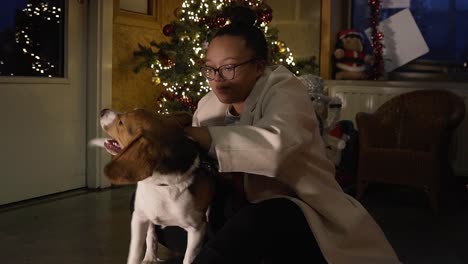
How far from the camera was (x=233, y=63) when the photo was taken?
168 centimetres

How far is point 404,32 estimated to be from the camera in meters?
5.25

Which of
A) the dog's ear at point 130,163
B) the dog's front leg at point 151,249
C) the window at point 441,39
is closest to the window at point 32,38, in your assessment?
the dog's front leg at point 151,249

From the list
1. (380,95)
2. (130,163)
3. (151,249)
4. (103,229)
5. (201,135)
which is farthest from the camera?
(380,95)

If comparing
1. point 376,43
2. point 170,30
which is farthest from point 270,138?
point 376,43

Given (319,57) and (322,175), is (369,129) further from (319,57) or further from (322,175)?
(322,175)

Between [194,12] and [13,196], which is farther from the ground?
[194,12]

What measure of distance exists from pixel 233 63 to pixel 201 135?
0.27 metres

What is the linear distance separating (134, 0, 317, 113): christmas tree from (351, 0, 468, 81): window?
1.66m

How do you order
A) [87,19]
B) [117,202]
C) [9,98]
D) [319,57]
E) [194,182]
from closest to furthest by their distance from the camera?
[194,182] → [9,98] → [117,202] → [87,19] → [319,57]

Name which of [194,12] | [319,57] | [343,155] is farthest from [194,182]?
[319,57]

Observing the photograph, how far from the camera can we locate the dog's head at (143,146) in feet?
4.65

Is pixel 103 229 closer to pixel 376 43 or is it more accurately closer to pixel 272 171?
pixel 272 171

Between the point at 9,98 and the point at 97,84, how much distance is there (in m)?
0.70

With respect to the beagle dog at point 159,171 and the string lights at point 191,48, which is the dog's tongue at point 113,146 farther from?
the string lights at point 191,48
